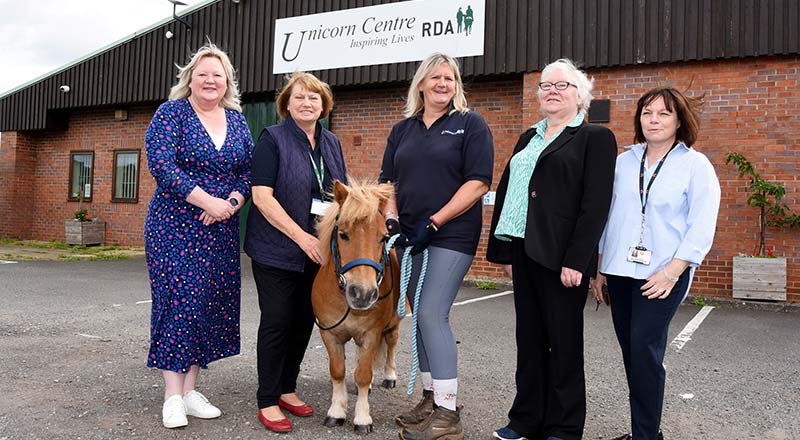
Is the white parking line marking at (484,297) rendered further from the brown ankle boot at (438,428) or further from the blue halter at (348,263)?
the blue halter at (348,263)

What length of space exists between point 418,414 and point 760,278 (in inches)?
257

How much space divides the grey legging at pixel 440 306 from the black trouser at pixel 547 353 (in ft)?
1.04

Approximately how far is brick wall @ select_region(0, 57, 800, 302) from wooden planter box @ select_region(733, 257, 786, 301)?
35 cm

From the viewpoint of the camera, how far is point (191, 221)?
10.4ft

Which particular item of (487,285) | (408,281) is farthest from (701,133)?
(408,281)

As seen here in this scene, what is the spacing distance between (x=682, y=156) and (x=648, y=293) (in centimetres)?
64

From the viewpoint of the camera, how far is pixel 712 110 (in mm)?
8391

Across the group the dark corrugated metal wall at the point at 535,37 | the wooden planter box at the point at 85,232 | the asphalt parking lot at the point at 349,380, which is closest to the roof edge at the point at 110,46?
the dark corrugated metal wall at the point at 535,37

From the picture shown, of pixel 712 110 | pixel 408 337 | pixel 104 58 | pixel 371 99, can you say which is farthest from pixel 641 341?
pixel 104 58

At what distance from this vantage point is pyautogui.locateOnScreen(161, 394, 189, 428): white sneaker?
3088 millimetres

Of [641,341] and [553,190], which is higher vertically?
[553,190]

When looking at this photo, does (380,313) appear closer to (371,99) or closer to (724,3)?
A: (724,3)

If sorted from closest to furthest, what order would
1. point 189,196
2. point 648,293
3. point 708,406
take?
point 648,293 < point 189,196 < point 708,406

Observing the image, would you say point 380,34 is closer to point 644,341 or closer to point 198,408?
point 198,408
